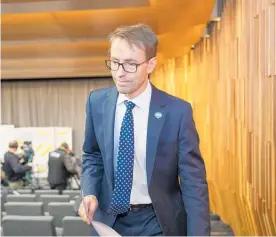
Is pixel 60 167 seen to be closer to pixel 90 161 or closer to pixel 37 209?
pixel 37 209

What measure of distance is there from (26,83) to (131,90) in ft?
52.8

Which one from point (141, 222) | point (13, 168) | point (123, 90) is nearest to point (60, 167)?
point (13, 168)

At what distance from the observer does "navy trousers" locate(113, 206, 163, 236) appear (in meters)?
2.08

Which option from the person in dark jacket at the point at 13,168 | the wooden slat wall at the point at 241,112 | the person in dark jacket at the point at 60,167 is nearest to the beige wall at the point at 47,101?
the person in dark jacket at the point at 60,167

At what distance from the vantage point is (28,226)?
411cm

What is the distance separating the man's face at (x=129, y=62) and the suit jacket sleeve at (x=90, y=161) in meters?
0.26

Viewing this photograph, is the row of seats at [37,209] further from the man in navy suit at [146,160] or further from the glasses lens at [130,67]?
the glasses lens at [130,67]

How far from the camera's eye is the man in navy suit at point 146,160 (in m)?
1.99

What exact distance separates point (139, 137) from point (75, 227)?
251 centimetres

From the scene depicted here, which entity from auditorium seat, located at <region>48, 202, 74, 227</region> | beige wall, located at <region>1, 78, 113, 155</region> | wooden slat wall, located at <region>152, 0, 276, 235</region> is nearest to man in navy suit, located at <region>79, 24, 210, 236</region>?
wooden slat wall, located at <region>152, 0, 276, 235</region>

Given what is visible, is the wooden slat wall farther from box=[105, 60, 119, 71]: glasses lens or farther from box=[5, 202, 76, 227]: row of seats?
box=[5, 202, 76, 227]: row of seats

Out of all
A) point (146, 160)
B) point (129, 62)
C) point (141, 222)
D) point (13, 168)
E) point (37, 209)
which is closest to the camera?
point (129, 62)

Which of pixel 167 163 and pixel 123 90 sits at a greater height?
pixel 123 90

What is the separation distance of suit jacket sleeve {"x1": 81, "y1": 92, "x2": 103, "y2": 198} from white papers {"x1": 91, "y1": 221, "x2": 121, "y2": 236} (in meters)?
0.15
